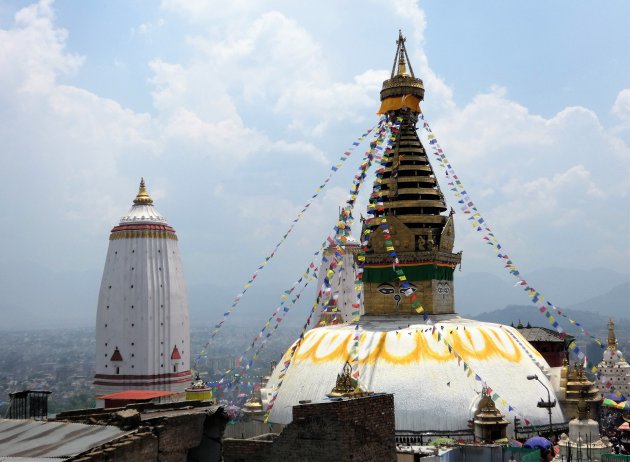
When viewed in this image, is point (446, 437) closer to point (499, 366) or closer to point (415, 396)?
point (415, 396)

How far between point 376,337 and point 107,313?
1232 centimetres

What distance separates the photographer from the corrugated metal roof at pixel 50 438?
9875 mm

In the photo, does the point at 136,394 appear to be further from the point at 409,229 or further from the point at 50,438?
the point at 50,438

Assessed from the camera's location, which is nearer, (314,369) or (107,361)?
(314,369)

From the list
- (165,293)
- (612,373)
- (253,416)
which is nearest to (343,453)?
(253,416)

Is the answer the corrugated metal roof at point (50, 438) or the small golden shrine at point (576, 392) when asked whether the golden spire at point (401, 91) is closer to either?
the small golden shrine at point (576, 392)

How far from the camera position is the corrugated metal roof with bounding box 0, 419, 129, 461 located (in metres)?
9.88

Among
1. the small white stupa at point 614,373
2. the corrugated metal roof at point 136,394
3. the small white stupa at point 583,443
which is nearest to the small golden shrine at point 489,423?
the small white stupa at point 583,443

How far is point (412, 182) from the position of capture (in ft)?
80.3

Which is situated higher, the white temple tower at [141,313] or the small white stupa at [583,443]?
the white temple tower at [141,313]

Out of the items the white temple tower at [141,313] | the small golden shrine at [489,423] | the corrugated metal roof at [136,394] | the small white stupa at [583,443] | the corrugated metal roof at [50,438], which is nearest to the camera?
the corrugated metal roof at [50,438]

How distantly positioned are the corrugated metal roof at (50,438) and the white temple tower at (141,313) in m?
17.2

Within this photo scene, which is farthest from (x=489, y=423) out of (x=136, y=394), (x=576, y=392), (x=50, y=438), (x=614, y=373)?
(x=614, y=373)

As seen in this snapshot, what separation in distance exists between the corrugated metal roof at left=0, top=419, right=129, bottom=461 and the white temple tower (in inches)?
678
